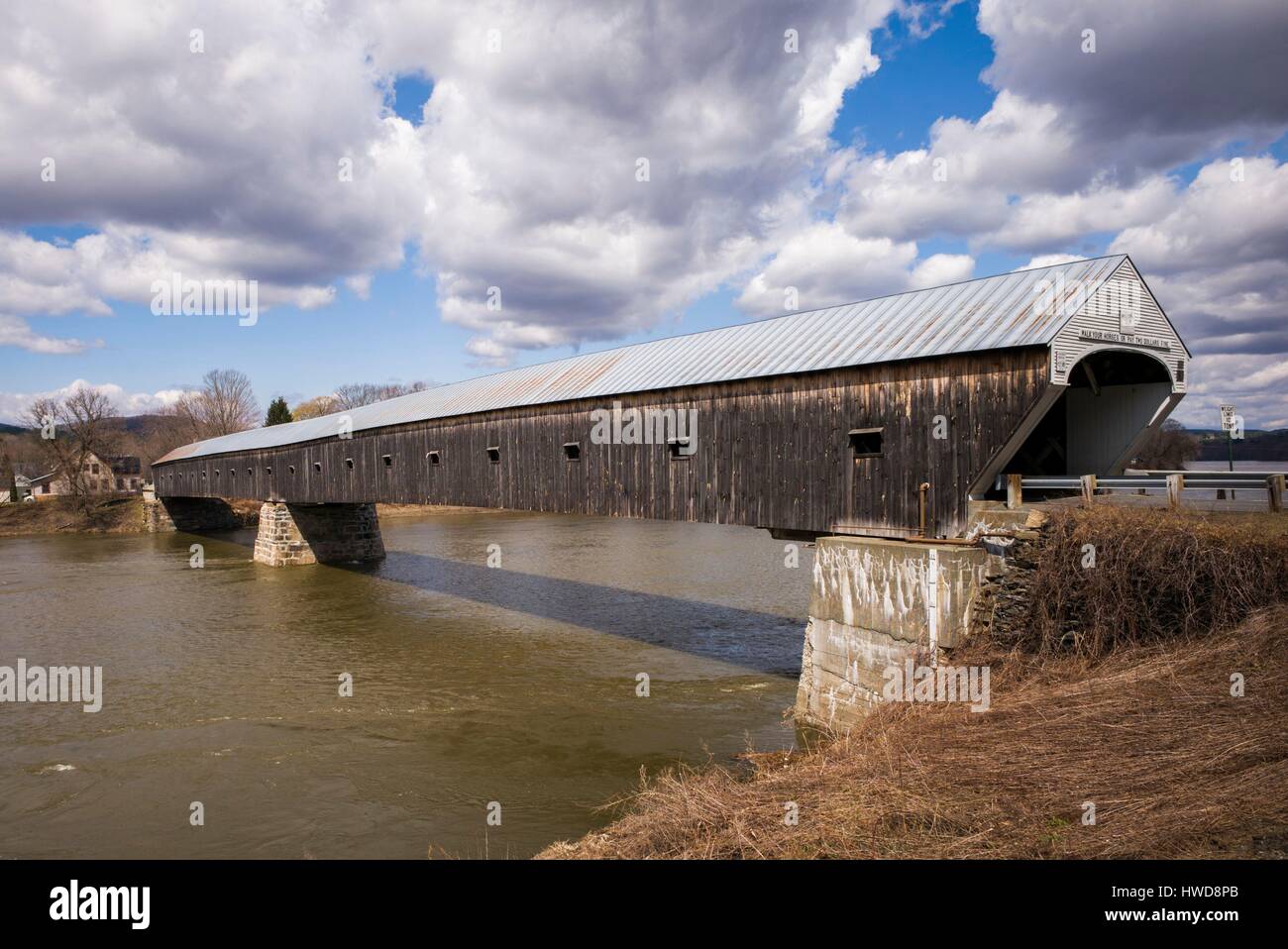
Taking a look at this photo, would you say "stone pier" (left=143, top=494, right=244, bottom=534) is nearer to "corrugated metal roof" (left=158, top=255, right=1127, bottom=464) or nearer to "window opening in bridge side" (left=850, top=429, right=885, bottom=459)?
"corrugated metal roof" (left=158, top=255, right=1127, bottom=464)

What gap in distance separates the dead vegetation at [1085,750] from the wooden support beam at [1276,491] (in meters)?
1.04

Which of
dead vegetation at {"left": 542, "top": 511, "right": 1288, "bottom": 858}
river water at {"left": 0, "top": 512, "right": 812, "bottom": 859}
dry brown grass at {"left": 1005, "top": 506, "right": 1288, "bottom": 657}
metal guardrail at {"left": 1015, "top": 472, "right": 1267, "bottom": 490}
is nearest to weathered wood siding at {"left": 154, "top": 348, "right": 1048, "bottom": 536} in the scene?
metal guardrail at {"left": 1015, "top": 472, "right": 1267, "bottom": 490}

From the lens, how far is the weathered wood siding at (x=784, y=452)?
9.70 meters

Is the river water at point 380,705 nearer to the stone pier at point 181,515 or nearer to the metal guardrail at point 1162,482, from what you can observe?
the metal guardrail at point 1162,482

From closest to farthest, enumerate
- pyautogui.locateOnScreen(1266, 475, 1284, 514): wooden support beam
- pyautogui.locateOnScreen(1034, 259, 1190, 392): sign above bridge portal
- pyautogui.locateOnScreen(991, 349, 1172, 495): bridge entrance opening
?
pyautogui.locateOnScreen(1266, 475, 1284, 514): wooden support beam → pyautogui.locateOnScreen(1034, 259, 1190, 392): sign above bridge portal → pyautogui.locateOnScreen(991, 349, 1172, 495): bridge entrance opening

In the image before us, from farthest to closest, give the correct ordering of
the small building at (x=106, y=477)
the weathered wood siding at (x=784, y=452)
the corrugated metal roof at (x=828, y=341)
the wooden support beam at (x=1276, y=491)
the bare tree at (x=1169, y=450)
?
the small building at (x=106, y=477) < the bare tree at (x=1169, y=450) < the weathered wood siding at (x=784, y=452) < the corrugated metal roof at (x=828, y=341) < the wooden support beam at (x=1276, y=491)

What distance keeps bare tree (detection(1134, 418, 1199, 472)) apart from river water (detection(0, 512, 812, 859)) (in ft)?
82.4

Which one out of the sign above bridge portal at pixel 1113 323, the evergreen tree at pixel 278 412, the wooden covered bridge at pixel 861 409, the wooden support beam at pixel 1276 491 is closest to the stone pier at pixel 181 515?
the evergreen tree at pixel 278 412

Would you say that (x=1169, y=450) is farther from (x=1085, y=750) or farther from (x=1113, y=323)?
(x=1085, y=750)

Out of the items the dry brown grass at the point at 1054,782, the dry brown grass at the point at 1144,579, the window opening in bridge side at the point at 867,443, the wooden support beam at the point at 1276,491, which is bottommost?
the dry brown grass at the point at 1054,782

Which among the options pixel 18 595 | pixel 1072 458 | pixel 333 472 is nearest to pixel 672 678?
pixel 1072 458

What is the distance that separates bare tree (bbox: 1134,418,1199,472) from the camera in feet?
129

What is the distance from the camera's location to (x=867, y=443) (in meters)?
11.0
